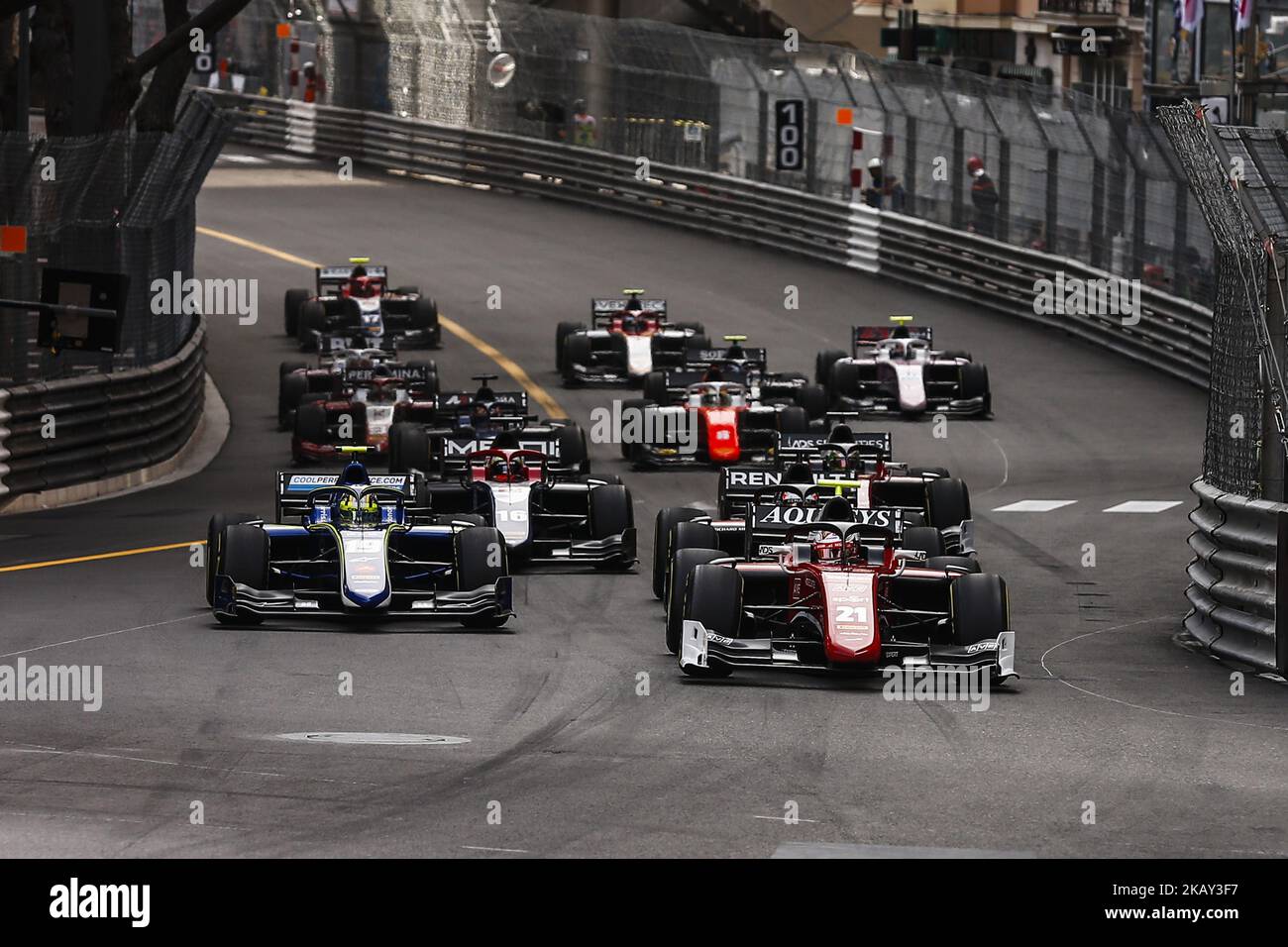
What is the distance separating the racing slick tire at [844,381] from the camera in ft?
105

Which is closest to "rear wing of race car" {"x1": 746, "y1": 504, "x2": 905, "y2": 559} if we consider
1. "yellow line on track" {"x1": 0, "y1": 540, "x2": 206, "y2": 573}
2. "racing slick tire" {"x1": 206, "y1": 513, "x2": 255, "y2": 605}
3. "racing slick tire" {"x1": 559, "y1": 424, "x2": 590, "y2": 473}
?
"racing slick tire" {"x1": 206, "y1": 513, "x2": 255, "y2": 605}

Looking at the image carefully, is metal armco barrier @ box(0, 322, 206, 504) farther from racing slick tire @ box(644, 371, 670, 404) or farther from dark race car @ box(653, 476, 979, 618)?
dark race car @ box(653, 476, 979, 618)

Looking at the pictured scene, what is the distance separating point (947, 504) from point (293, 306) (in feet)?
62.0

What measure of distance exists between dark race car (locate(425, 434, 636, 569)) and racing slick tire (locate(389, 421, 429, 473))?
11.5 ft

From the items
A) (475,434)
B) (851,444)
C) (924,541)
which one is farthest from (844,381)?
(924,541)

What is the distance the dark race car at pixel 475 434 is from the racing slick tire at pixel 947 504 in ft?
11.7

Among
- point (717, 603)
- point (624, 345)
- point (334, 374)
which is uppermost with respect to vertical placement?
point (717, 603)

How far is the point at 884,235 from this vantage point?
43.4m

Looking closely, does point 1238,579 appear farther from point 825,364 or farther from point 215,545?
point 825,364

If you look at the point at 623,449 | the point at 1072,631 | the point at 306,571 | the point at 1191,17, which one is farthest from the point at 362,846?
the point at 1191,17

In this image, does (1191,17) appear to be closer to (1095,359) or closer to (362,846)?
(1095,359)

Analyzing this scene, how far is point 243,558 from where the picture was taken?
17.3 meters

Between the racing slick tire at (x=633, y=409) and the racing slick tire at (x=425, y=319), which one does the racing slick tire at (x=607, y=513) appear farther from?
the racing slick tire at (x=425, y=319)
